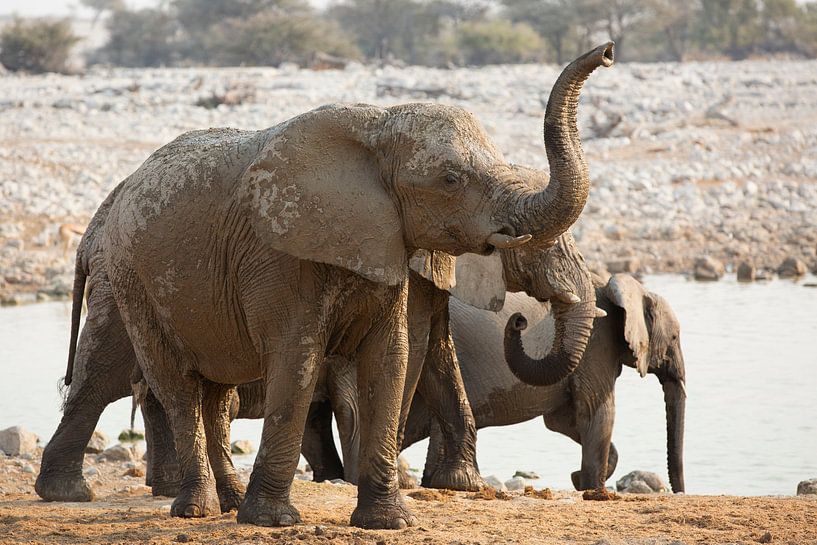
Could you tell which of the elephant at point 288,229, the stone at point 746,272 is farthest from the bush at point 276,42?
the elephant at point 288,229

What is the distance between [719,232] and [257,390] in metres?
9.77

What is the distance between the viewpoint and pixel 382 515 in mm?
4715

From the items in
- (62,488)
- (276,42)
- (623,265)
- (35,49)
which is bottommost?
(62,488)

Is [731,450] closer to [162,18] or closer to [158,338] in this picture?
[158,338]

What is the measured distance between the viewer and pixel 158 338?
498 cm

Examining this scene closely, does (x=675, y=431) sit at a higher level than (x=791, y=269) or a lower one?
lower

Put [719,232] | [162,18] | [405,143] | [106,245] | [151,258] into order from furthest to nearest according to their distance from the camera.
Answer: [162,18]
[719,232]
[106,245]
[151,258]
[405,143]

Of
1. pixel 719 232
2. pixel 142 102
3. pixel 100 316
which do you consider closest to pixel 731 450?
pixel 100 316

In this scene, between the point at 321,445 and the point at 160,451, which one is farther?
the point at 321,445

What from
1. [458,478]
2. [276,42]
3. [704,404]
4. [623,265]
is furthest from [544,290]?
[276,42]

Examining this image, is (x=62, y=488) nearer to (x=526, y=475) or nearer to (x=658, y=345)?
(x=526, y=475)

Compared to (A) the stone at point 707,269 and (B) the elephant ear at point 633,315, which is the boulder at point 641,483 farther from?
(A) the stone at point 707,269

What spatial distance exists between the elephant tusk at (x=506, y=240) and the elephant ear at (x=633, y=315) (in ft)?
8.05

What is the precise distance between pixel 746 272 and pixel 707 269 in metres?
0.36
